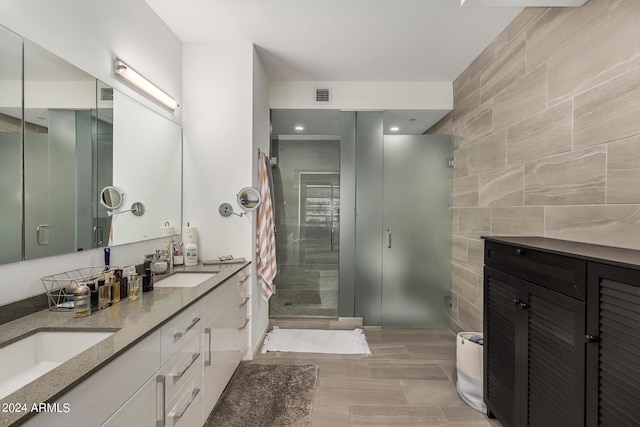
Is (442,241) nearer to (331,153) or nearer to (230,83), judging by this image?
(331,153)

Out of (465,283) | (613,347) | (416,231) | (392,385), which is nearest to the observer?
(613,347)

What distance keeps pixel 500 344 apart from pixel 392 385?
0.97 metres

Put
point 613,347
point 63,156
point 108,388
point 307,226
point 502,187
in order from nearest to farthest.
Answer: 1. point 108,388
2. point 613,347
3. point 63,156
4. point 502,187
5. point 307,226

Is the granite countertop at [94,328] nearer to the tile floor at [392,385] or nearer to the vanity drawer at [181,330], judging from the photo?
the vanity drawer at [181,330]

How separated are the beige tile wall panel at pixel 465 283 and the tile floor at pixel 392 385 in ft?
1.72

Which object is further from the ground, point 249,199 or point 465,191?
point 465,191

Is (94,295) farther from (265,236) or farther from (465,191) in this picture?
(465,191)

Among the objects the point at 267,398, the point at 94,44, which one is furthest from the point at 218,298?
the point at 94,44

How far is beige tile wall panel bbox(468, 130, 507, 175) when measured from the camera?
254cm

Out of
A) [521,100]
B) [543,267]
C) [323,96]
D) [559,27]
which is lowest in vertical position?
[543,267]

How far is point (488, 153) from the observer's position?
277 cm

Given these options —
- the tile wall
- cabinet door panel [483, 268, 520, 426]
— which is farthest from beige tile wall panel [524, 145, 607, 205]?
cabinet door panel [483, 268, 520, 426]

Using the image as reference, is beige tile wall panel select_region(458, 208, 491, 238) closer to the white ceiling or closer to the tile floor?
the tile floor

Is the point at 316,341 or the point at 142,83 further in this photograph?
the point at 316,341
